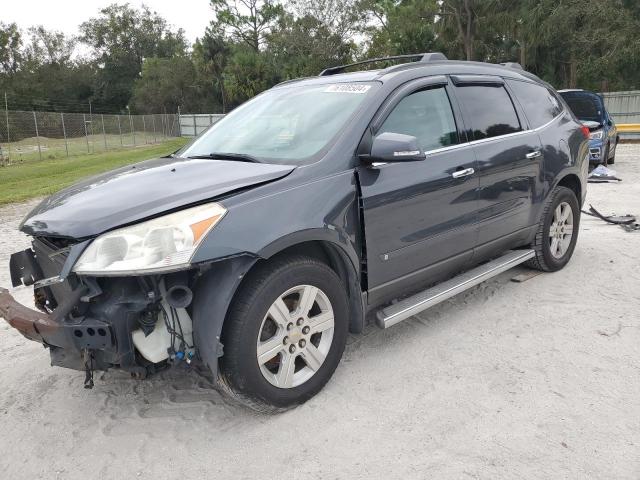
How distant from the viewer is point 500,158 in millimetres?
4082

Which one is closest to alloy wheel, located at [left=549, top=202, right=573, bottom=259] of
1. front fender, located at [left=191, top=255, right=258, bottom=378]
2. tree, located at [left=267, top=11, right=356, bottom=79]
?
front fender, located at [left=191, top=255, right=258, bottom=378]

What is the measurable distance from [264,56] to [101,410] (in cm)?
5038

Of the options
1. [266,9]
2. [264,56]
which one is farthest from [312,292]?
[266,9]

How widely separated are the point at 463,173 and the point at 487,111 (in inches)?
29.7

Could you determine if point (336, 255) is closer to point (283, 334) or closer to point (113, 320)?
point (283, 334)

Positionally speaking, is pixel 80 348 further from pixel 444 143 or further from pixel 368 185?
pixel 444 143

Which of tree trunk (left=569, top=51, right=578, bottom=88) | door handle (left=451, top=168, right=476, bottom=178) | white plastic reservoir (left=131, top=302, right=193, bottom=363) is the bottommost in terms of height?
white plastic reservoir (left=131, top=302, right=193, bottom=363)

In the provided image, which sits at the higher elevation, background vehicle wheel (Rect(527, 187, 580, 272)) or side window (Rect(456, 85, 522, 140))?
side window (Rect(456, 85, 522, 140))

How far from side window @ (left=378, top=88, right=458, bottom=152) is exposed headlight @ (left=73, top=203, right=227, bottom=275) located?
148cm

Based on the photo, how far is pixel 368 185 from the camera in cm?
315

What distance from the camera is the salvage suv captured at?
250 cm

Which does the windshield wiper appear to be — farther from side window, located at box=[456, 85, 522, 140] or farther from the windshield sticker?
side window, located at box=[456, 85, 522, 140]

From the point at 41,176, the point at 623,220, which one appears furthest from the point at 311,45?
the point at 623,220

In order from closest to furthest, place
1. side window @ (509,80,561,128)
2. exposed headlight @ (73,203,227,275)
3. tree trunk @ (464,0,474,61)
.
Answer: exposed headlight @ (73,203,227,275)
side window @ (509,80,561,128)
tree trunk @ (464,0,474,61)
